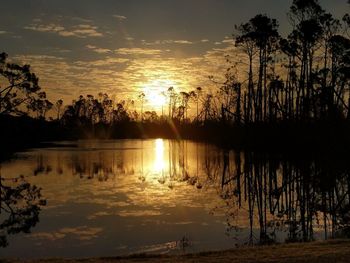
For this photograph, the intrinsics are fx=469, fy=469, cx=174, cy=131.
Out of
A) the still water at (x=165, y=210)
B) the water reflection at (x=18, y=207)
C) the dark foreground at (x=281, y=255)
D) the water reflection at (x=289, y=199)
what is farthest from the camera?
the water reflection at (x=18, y=207)

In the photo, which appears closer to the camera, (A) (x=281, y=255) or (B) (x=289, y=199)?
(A) (x=281, y=255)

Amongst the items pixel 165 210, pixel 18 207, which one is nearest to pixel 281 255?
pixel 165 210

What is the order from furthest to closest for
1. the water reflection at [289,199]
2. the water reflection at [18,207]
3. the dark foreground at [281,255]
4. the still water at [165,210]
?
1. the water reflection at [18,207]
2. the water reflection at [289,199]
3. the still water at [165,210]
4. the dark foreground at [281,255]

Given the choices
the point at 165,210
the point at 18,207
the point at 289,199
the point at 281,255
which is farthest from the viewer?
the point at 289,199

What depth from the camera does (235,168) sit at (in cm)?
3050

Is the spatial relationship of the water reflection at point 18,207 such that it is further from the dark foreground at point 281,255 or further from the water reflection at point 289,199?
the water reflection at point 289,199

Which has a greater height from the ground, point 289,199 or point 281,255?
point 281,255

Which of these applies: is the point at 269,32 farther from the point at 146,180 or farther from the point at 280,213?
the point at 280,213

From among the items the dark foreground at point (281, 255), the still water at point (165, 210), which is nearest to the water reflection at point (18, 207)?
the still water at point (165, 210)

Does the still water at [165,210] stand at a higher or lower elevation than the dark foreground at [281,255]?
lower

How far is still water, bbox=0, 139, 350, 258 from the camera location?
1194 cm

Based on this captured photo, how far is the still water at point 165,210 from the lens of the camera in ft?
39.2

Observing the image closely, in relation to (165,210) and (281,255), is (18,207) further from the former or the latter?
(281,255)

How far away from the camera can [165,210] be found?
16.5 m
